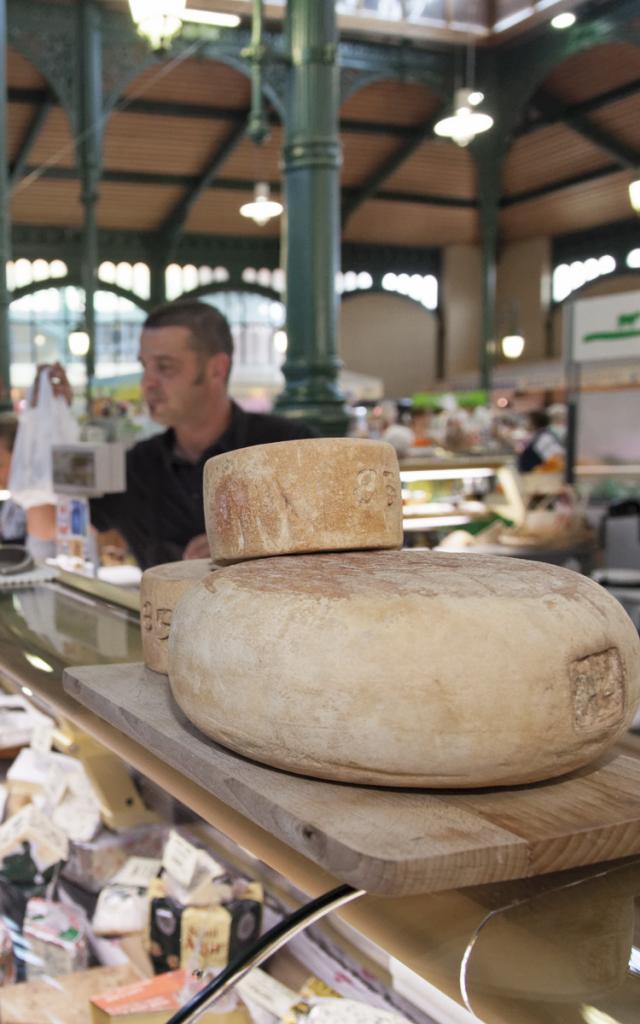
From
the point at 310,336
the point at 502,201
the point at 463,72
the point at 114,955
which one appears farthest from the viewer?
the point at 502,201

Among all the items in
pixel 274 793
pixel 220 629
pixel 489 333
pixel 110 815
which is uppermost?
pixel 489 333

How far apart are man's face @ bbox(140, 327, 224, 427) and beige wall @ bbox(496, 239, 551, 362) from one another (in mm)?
24016

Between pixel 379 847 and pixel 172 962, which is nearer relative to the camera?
pixel 379 847

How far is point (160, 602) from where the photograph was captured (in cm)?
105

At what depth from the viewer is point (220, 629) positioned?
751 mm

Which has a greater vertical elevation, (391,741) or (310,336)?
(310,336)

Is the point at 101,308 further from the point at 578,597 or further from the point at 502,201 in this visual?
the point at 578,597

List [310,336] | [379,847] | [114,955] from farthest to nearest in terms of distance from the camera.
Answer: [310,336] < [114,955] < [379,847]

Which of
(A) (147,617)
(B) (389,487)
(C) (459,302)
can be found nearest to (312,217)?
(A) (147,617)

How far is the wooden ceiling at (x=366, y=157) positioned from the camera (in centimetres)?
1794

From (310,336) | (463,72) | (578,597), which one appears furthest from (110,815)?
(463,72)

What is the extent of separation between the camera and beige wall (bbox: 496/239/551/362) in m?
25.7

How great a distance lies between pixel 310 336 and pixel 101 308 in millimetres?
20579

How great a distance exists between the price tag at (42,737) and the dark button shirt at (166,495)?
18.1 inches
